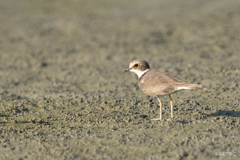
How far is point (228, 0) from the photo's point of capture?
62.5 feet

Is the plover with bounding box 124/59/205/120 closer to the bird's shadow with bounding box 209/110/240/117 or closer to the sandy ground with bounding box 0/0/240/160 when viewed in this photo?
the sandy ground with bounding box 0/0/240/160

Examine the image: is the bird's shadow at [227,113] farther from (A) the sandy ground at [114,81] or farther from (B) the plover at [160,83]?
(B) the plover at [160,83]

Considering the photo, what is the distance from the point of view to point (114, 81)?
9562mm

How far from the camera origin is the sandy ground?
5.08 m

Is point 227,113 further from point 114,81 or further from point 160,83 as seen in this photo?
point 114,81

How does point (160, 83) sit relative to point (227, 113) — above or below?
above

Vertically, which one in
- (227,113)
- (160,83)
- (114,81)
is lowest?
(227,113)

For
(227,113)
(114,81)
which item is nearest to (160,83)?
(227,113)

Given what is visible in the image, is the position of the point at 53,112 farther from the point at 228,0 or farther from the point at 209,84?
the point at 228,0

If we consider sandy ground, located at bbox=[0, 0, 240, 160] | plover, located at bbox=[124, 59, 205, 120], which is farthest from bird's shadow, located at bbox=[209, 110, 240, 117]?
plover, located at bbox=[124, 59, 205, 120]

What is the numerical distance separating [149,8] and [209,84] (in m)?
12.8

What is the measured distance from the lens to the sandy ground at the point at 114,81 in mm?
5078

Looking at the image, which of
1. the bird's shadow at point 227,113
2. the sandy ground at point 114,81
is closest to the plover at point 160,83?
the sandy ground at point 114,81

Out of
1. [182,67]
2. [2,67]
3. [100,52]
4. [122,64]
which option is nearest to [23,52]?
[2,67]
